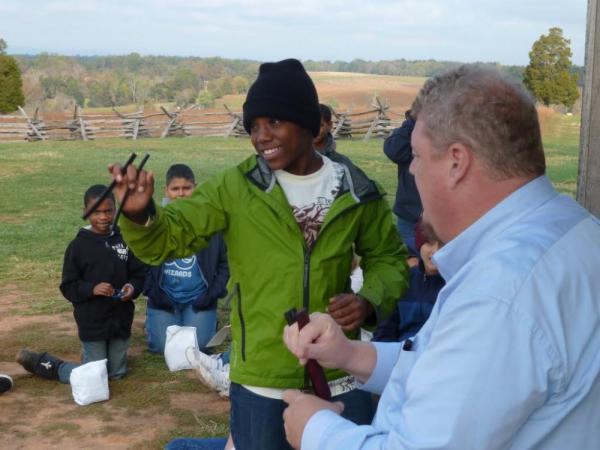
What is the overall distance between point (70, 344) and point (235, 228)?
4284 mm

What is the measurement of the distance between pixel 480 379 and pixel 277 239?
170 cm

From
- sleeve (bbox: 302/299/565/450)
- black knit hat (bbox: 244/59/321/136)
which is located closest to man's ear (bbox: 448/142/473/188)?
sleeve (bbox: 302/299/565/450)

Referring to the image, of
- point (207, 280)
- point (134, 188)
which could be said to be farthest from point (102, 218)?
point (134, 188)

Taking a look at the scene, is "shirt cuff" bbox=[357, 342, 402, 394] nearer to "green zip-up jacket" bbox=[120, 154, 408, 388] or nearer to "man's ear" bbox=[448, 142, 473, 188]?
"green zip-up jacket" bbox=[120, 154, 408, 388]

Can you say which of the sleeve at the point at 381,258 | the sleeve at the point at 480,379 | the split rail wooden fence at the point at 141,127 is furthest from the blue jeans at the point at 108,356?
the split rail wooden fence at the point at 141,127

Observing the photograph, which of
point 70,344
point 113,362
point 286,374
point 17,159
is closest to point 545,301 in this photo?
point 286,374

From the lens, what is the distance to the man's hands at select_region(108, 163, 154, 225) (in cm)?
251

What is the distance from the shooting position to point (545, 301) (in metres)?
1.48

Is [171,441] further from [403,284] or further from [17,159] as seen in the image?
[17,159]

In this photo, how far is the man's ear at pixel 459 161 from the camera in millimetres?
1607

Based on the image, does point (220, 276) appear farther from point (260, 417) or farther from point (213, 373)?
point (260, 417)

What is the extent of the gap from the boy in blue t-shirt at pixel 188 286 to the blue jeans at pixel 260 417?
3433 mm

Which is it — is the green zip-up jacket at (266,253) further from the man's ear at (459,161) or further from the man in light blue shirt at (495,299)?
the man's ear at (459,161)

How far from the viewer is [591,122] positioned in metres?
3.05
